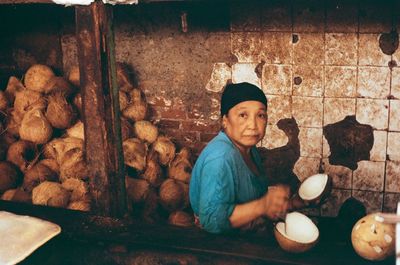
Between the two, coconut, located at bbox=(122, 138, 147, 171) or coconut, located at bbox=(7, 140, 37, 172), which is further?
coconut, located at bbox=(7, 140, 37, 172)

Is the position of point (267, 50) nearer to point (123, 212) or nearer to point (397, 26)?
point (397, 26)

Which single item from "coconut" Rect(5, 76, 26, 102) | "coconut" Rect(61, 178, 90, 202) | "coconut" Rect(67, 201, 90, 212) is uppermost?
"coconut" Rect(5, 76, 26, 102)

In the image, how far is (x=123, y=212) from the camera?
442 centimetres

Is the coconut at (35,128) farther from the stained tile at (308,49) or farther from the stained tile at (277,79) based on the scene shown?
the stained tile at (308,49)

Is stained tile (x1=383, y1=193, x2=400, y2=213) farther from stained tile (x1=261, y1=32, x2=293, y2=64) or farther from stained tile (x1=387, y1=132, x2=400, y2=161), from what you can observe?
stained tile (x1=261, y1=32, x2=293, y2=64)

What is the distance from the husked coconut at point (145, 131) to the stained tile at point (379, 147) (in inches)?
99.1

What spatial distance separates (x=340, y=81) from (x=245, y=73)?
1077 millimetres

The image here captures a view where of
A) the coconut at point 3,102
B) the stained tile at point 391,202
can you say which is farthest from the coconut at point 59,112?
the stained tile at point 391,202

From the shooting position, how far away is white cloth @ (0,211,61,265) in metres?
3.38

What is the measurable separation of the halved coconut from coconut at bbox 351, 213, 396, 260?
17.6 inches

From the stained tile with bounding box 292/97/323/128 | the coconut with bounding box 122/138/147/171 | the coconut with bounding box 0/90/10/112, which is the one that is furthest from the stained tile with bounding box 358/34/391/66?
the coconut with bounding box 0/90/10/112

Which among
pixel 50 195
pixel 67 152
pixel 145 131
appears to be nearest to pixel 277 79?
pixel 145 131

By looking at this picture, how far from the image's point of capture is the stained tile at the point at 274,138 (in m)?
5.89

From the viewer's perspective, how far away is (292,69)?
5.67 metres
